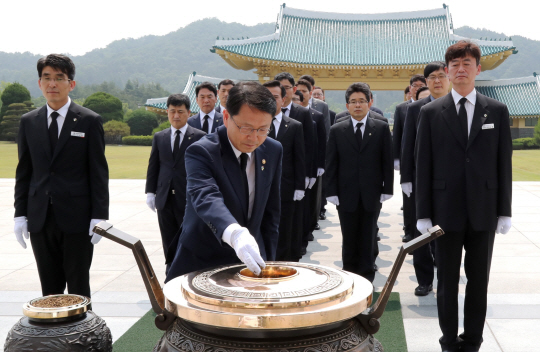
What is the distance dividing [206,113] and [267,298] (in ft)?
14.4

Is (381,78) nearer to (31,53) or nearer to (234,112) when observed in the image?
(234,112)

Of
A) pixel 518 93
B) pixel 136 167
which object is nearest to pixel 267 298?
pixel 136 167

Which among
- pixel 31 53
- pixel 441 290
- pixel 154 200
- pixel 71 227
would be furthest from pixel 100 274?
pixel 31 53

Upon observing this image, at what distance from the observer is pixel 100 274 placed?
16.8 ft

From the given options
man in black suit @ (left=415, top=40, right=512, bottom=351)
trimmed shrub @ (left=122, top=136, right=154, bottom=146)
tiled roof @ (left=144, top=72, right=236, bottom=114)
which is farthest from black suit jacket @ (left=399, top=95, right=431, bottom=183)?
trimmed shrub @ (left=122, top=136, right=154, bottom=146)

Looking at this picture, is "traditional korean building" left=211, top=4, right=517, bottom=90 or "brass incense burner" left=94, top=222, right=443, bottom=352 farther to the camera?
"traditional korean building" left=211, top=4, right=517, bottom=90

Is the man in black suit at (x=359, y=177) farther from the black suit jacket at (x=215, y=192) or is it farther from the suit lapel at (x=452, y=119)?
the black suit jacket at (x=215, y=192)

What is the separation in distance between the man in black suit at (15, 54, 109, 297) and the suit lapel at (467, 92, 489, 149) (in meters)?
2.19

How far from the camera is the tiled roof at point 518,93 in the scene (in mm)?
26664

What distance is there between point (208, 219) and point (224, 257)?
0.31m

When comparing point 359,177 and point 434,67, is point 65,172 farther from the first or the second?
point 434,67

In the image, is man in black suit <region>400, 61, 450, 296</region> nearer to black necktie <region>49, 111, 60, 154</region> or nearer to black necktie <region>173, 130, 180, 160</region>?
black necktie <region>173, 130, 180, 160</region>

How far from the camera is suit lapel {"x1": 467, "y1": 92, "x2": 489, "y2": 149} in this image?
3033mm

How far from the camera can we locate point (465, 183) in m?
3.05
